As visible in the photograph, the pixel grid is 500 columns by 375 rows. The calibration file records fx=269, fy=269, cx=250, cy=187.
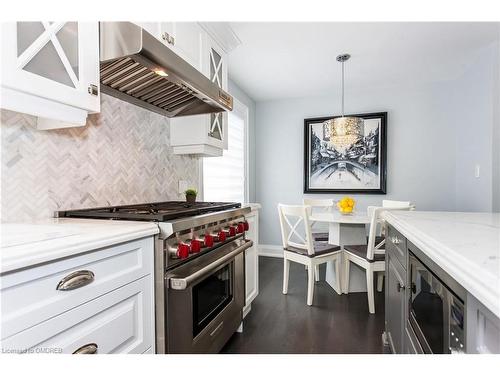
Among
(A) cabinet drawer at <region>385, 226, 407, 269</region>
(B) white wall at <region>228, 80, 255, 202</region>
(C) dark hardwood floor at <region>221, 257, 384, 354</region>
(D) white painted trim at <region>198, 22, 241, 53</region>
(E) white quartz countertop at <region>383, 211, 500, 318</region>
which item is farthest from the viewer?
(B) white wall at <region>228, 80, 255, 202</region>

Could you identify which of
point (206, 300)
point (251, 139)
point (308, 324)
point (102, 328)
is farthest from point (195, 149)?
point (251, 139)

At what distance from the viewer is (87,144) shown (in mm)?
1490

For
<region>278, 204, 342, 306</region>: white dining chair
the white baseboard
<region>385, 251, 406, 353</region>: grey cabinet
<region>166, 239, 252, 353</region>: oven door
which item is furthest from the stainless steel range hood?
the white baseboard

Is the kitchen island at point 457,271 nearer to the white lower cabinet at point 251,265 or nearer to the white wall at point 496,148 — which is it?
the white lower cabinet at point 251,265

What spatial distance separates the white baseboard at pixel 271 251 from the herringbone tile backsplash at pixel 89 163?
2.30 meters

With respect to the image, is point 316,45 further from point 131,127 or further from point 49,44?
point 49,44

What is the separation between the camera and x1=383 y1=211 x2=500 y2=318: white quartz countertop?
20.9 inches

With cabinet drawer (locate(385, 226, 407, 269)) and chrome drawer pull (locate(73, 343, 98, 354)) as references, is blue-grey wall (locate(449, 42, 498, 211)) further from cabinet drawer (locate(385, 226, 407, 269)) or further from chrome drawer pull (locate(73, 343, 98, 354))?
chrome drawer pull (locate(73, 343, 98, 354))

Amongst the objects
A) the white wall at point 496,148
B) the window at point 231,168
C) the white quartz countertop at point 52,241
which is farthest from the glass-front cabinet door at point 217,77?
the white wall at point 496,148

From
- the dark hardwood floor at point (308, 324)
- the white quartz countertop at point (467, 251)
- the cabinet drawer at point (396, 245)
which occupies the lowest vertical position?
the dark hardwood floor at point (308, 324)

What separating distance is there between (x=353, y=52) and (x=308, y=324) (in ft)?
8.40

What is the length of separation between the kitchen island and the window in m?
1.92

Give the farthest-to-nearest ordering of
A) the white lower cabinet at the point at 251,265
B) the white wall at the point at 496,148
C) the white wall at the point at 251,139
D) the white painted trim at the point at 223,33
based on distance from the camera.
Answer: the white wall at the point at 251,139
the white wall at the point at 496,148
the white lower cabinet at the point at 251,265
the white painted trim at the point at 223,33

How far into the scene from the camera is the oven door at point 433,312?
75 centimetres
